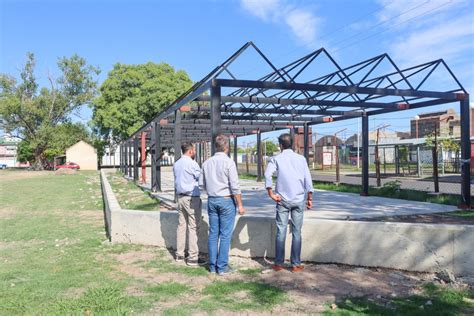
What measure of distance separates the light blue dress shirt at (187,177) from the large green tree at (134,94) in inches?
1436

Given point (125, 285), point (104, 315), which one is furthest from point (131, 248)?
point (104, 315)

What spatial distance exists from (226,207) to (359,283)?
5.91 feet

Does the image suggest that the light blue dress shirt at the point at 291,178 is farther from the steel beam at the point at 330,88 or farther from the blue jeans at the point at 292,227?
the steel beam at the point at 330,88

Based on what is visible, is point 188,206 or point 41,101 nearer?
point 188,206

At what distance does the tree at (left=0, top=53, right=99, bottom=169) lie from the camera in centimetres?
4500

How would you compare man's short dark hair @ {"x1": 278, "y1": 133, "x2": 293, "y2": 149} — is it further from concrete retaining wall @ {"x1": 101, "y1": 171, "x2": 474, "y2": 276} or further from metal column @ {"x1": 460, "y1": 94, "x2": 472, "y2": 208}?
metal column @ {"x1": 460, "y1": 94, "x2": 472, "y2": 208}

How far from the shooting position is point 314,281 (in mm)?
4953

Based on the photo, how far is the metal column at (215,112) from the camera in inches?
264

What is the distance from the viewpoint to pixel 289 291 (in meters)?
4.61

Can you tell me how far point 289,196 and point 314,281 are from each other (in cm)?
105

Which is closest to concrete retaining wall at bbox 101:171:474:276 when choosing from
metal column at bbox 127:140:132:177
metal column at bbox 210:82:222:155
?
metal column at bbox 210:82:222:155

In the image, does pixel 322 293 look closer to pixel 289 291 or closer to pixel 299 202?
pixel 289 291

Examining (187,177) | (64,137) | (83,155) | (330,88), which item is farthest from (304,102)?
(83,155)

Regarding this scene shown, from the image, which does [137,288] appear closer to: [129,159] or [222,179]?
[222,179]
